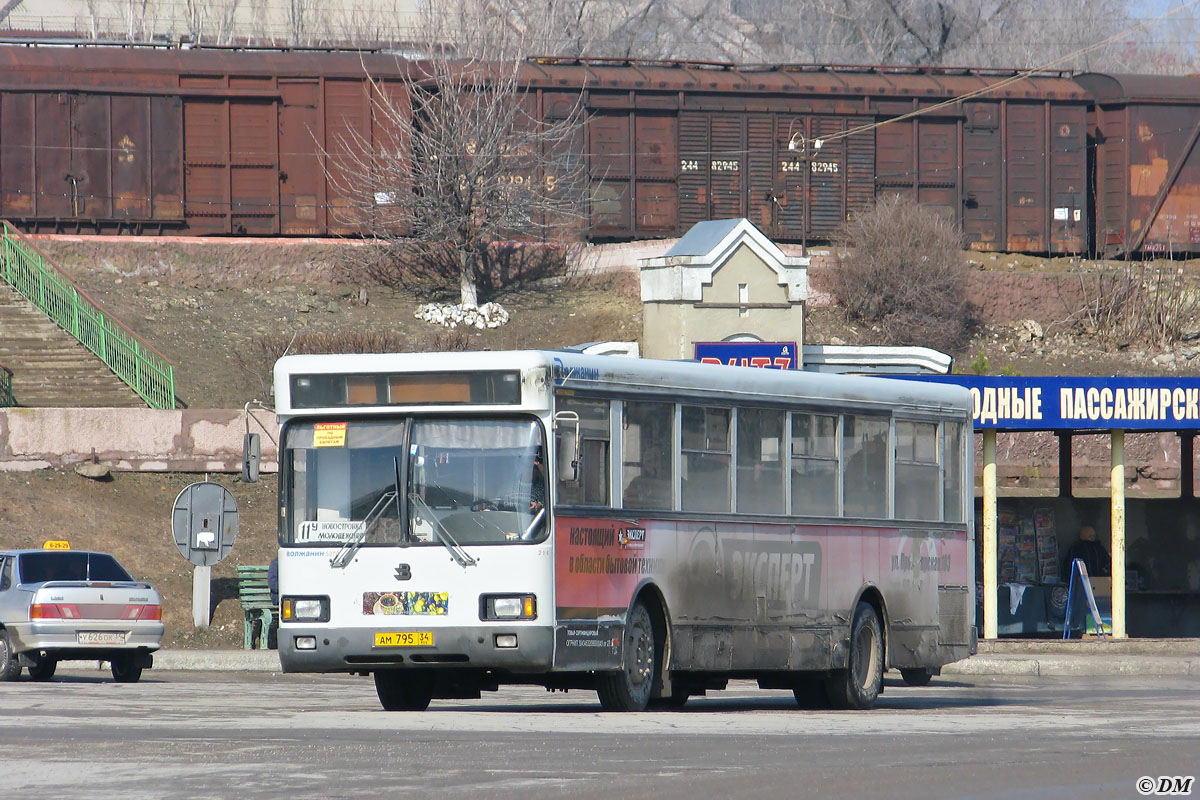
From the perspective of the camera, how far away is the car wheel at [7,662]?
1912 cm

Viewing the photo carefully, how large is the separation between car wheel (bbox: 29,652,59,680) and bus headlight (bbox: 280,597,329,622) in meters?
7.23

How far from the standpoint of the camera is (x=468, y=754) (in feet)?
33.5

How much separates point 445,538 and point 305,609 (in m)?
1.23

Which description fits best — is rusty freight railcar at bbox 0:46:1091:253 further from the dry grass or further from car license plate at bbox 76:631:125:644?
car license plate at bbox 76:631:125:644

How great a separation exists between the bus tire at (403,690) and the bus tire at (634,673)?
1.61m

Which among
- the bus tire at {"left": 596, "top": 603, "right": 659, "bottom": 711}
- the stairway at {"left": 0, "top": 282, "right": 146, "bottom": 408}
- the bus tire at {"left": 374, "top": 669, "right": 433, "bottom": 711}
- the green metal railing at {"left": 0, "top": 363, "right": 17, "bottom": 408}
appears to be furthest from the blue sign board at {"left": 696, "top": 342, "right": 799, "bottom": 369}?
the bus tire at {"left": 596, "top": 603, "right": 659, "bottom": 711}

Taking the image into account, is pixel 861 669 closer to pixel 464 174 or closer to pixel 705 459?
pixel 705 459

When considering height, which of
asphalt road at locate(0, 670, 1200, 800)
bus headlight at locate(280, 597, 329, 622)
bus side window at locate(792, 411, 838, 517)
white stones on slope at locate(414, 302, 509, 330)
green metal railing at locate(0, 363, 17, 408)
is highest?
white stones on slope at locate(414, 302, 509, 330)

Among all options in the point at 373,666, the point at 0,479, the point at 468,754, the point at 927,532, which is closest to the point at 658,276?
the point at 0,479

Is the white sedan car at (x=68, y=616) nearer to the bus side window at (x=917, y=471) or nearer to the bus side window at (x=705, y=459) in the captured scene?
the bus side window at (x=705, y=459)

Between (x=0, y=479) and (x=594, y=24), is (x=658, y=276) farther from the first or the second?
(x=594, y=24)

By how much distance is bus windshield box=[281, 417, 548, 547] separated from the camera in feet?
41.9

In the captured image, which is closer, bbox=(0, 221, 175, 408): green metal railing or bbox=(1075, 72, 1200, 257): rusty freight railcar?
bbox=(0, 221, 175, 408): green metal railing

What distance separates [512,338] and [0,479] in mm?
17826
